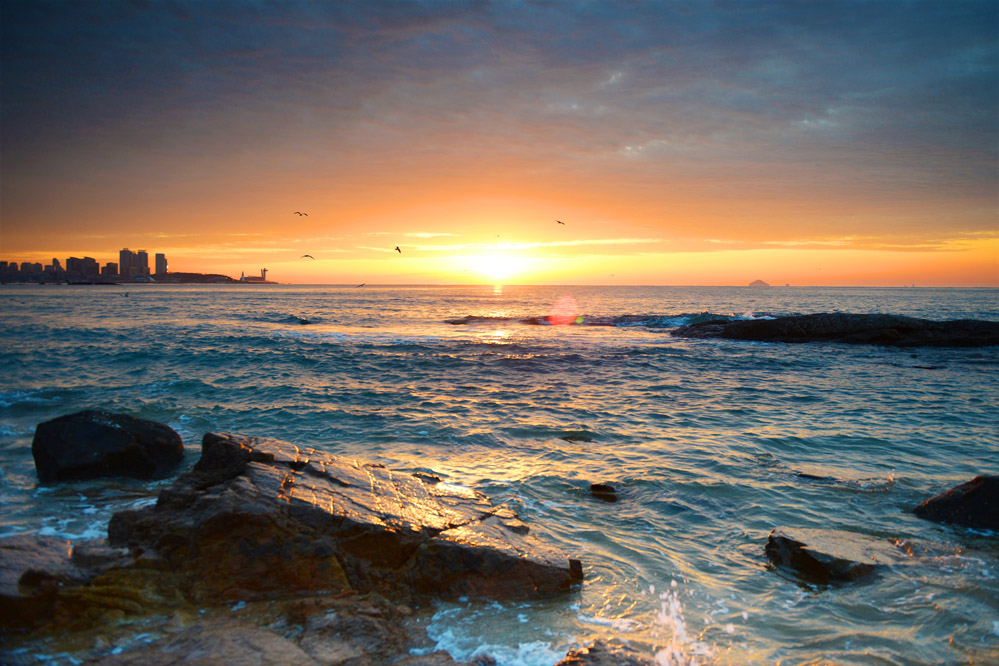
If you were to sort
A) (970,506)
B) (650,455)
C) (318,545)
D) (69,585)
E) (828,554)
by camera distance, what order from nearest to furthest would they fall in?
(69,585) → (318,545) → (828,554) → (970,506) → (650,455)

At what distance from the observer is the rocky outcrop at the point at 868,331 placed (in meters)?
30.7

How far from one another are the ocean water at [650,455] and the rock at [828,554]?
194 mm

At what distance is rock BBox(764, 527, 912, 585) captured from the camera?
6.09 meters

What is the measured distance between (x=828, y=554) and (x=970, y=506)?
124 inches

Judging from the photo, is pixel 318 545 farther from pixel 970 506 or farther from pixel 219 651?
pixel 970 506

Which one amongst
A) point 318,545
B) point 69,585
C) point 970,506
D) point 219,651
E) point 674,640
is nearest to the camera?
point 219,651

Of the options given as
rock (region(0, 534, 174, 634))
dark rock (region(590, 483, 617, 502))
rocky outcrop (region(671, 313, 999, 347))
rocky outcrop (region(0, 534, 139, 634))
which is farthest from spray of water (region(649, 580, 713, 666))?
rocky outcrop (region(671, 313, 999, 347))

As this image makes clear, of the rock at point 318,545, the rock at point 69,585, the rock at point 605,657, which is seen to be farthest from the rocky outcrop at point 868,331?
the rock at point 69,585

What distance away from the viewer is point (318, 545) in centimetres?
557

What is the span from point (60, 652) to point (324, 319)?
52332 mm

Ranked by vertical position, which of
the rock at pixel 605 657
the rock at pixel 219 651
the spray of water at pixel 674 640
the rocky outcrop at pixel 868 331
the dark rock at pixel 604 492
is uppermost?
the rocky outcrop at pixel 868 331

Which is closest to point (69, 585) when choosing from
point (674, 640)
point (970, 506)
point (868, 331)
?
point (674, 640)

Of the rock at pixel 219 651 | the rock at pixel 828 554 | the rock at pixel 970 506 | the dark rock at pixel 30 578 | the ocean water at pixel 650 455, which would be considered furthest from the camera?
the rock at pixel 970 506

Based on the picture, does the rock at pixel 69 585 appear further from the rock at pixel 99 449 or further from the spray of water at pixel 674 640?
the spray of water at pixel 674 640
